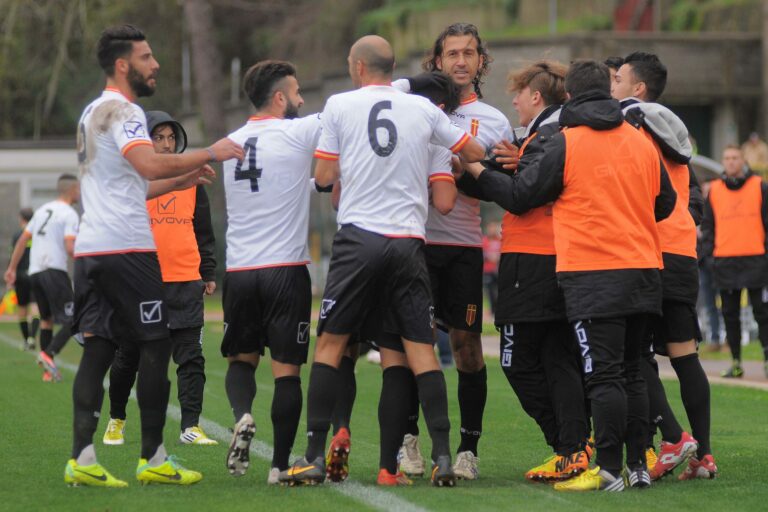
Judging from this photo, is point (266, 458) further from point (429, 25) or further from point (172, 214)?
point (429, 25)

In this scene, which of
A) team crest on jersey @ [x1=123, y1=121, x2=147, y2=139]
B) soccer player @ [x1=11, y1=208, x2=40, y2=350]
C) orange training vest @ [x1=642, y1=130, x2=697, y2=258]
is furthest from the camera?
soccer player @ [x1=11, y1=208, x2=40, y2=350]

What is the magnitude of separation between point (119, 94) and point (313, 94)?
3025 centimetres

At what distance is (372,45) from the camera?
7.00 metres

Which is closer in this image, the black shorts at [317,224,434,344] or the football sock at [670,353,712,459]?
the black shorts at [317,224,434,344]

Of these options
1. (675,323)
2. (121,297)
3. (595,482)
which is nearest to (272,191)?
(121,297)

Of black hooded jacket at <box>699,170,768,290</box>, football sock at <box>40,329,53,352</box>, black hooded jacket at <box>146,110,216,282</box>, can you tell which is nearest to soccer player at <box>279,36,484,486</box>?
black hooded jacket at <box>146,110,216,282</box>

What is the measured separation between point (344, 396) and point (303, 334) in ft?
2.27

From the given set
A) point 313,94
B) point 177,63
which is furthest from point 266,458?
point 177,63

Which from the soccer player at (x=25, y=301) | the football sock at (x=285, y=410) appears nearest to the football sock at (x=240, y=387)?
the football sock at (x=285, y=410)

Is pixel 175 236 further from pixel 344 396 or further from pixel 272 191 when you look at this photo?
pixel 272 191

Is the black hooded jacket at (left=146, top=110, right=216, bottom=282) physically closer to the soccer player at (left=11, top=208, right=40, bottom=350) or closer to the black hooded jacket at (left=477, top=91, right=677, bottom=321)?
the black hooded jacket at (left=477, top=91, right=677, bottom=321)

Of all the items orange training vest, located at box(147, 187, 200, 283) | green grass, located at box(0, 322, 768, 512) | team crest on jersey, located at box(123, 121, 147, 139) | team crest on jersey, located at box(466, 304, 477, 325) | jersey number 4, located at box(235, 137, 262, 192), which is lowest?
green grass, located at box(0, 322, 768, 512)

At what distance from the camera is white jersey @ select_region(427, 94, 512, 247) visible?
755 cm

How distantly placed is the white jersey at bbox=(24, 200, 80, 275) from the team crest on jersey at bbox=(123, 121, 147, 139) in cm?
898
